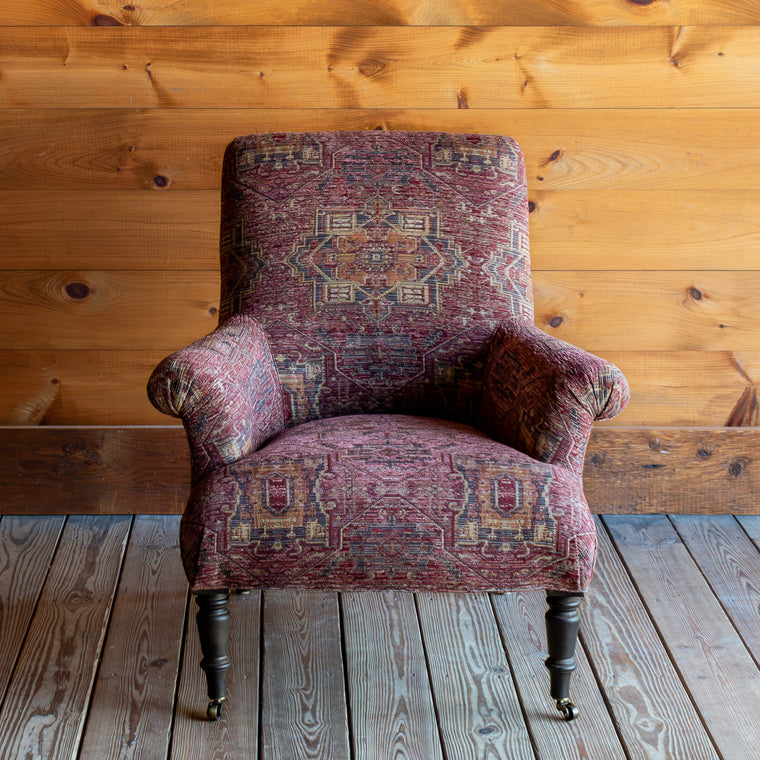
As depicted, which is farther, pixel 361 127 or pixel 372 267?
pixel 361 127

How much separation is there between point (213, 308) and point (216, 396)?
831mm

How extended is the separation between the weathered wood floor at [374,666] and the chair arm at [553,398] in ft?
1.40

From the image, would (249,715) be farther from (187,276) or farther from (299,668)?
(187,276)

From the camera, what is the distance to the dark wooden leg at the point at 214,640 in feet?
4.70

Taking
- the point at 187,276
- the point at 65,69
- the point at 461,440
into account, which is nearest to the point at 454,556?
the point at 461,440

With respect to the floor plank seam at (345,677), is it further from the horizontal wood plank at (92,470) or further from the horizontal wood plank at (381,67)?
the horizontal wood plank at (381,67)

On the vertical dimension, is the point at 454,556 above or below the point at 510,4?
below

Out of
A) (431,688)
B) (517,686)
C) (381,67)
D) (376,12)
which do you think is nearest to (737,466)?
(517,686)

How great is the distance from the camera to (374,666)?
65.2 inches

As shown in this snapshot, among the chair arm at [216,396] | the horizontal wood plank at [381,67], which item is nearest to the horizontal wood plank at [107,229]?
the horizontal wood plank at [381,67]

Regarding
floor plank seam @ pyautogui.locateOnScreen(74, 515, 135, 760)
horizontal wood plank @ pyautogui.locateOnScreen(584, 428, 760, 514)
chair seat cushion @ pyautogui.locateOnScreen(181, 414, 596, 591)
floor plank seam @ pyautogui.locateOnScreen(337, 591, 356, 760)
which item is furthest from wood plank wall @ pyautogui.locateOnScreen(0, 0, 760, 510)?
chair seat cushion @ pyautogui.locateOnScreen(181, 414, 596, 591)

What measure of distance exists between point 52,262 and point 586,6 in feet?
4.81

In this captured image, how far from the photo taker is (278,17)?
6.92ft

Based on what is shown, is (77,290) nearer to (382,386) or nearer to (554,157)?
(382,386)
